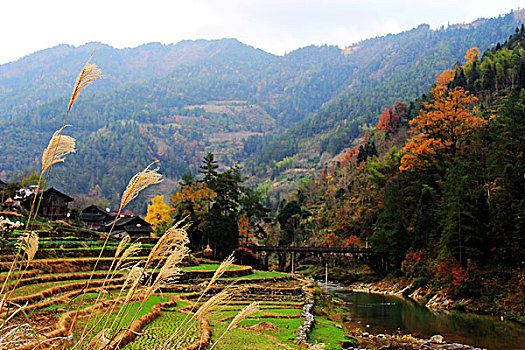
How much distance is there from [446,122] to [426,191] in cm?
823

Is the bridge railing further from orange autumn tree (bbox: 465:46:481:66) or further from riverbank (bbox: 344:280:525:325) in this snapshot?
orange autumn tree (bbox: 465:46:481:66)

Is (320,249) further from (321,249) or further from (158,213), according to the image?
(158,213)

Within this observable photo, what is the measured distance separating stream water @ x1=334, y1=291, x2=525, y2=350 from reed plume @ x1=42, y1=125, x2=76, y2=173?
67.2 feet

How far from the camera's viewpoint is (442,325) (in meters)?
24.4

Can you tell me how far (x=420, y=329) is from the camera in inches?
906

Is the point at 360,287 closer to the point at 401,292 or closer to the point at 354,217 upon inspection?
the point at 401,292

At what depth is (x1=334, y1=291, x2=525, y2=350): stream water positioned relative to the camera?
2020 cm

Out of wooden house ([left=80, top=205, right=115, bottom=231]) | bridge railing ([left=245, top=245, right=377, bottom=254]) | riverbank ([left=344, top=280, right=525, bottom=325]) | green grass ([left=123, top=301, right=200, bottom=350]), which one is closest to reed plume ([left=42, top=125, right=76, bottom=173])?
green grass ([left=123, top=301, right=200, bottom=350])

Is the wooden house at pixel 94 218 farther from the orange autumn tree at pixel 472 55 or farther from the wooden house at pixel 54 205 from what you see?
the orange autumn tree at pixel 472 55

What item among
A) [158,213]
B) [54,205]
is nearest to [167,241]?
[54,205]

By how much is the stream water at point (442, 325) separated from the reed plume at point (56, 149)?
20495mm

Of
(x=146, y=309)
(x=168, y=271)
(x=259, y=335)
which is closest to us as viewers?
(x=168, y=271)

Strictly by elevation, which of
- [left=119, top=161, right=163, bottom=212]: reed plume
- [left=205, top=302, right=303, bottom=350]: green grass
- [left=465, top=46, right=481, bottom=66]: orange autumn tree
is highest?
[left=465, top=46, right=481, bottom=66]: orange autumn tree

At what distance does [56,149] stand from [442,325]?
2586cm
